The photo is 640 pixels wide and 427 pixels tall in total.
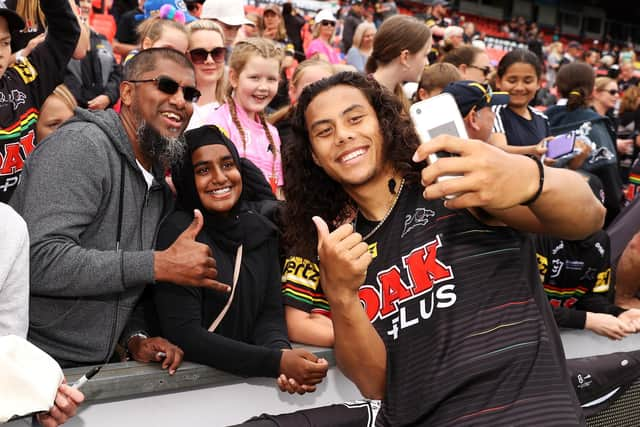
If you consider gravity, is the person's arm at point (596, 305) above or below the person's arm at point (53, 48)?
below

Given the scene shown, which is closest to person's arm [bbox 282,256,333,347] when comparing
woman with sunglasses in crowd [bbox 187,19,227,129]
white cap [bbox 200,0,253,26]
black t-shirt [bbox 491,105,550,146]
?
woman with sunglasses in crowd [bbox 187,19,227,129]

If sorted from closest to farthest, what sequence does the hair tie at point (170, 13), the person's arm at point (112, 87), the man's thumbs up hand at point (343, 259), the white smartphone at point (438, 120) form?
the white smartphone at point (438, 120) < the man's thumbs up hand at point (343, 259) < the hair tie at point (170, 13) < the person's arm at point (112, 87)

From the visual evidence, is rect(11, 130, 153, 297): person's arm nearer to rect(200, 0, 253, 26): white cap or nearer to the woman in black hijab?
the woman in black hijab

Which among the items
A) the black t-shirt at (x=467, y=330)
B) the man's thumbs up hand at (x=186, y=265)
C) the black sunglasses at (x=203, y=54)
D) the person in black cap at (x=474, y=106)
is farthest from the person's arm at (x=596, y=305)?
the black sunglasses at (x=203, y=54)

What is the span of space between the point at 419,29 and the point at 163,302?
9.01 ft

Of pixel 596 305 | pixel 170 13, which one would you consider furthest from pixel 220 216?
pixel 170 13

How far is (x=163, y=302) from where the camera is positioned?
2.48m

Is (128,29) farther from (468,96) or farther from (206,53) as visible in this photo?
(468,96)

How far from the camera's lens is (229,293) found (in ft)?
8.65

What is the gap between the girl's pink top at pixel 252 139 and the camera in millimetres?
3736

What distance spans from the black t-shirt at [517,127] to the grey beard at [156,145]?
271cm

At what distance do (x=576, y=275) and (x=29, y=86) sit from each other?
8.76 feet

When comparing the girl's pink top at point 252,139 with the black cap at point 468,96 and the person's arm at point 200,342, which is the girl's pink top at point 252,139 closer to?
the black cap at point 468,96

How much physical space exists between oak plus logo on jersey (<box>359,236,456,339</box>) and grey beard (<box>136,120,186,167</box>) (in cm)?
110
